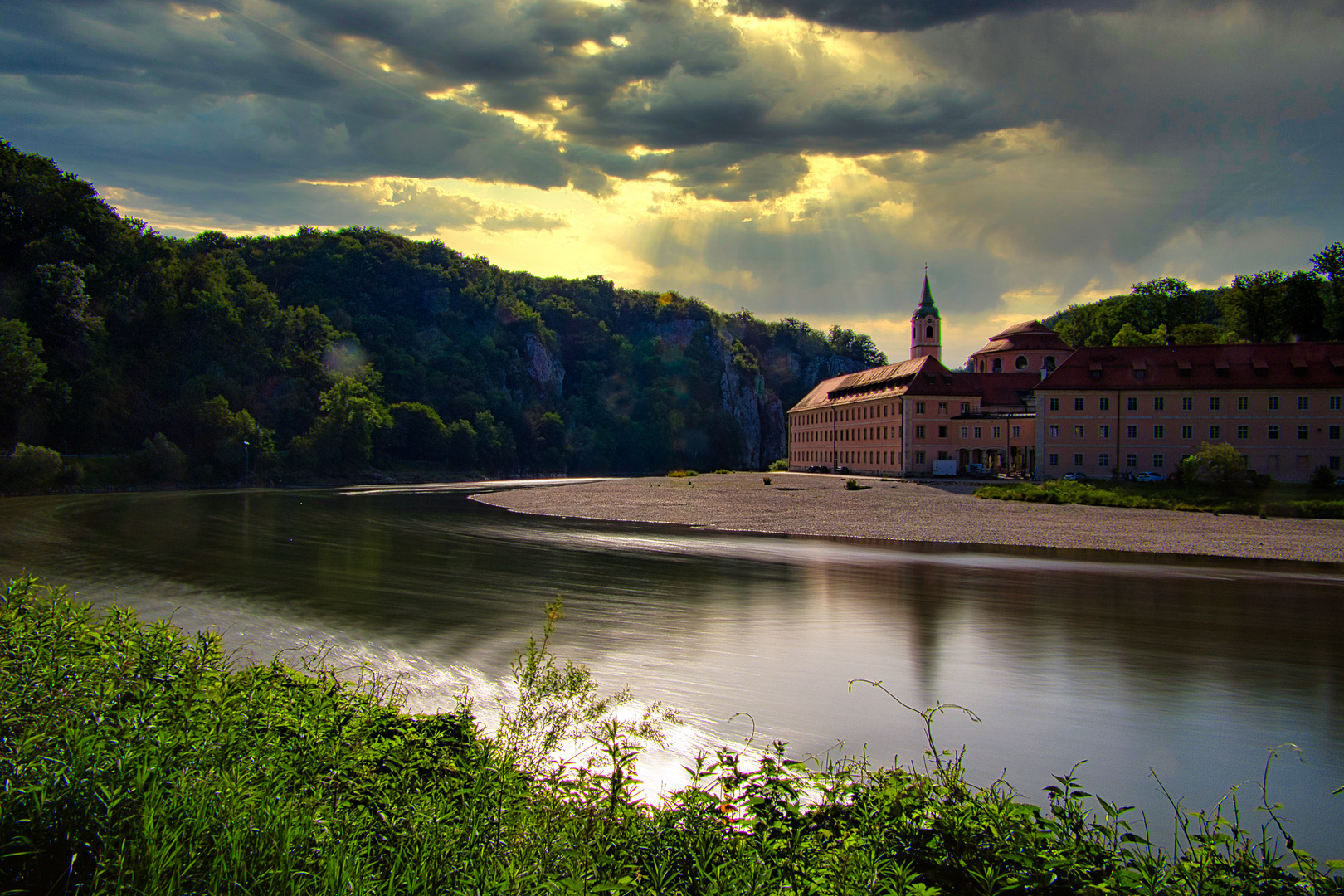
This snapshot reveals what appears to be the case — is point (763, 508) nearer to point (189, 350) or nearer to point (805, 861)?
point (805, 861)

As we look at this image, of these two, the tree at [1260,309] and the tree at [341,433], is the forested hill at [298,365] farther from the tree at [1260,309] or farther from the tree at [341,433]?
the tree at [1260,309]

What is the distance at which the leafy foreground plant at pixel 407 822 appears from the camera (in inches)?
196

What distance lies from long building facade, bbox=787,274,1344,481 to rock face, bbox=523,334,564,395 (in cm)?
10672

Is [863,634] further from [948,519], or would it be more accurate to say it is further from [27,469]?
[27,469]

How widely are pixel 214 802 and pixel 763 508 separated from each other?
4774 cm

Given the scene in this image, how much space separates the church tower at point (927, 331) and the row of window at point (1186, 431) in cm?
4566

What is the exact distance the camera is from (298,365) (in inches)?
5187

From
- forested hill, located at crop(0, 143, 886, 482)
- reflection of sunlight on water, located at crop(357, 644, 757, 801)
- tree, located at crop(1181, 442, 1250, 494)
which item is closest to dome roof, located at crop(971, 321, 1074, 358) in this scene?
tree, located at crop(1181, 442, 1250, 494)

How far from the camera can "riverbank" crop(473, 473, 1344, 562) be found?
118ft

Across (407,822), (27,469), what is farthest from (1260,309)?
(27,469)

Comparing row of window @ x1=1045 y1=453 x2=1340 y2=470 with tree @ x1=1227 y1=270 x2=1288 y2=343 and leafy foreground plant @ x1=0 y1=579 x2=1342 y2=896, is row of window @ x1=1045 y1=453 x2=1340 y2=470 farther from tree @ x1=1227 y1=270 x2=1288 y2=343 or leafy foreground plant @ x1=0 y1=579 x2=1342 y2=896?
leafy foreground plant @ x1=0 y1=579 x2=1342 y2=896

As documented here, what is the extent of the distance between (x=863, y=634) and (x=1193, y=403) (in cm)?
6382

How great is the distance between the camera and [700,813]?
659cm

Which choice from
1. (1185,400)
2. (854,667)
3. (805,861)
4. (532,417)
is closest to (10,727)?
(805,861)
